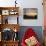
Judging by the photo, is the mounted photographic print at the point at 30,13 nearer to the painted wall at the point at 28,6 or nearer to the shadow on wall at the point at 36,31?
the painted wall at the point at 28,6

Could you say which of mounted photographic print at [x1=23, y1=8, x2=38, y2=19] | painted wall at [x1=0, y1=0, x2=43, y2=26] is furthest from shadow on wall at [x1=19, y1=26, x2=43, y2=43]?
mounted photographic print at [x1=23, y1=8, x2=38, y2=19]

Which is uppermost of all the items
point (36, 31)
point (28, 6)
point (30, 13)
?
point (28, 6)

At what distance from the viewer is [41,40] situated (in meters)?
5.62

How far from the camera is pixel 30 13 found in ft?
18.5

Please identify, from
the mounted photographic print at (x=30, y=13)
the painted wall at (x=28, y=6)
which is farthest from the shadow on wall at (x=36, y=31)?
the mounted photographic print at (x=30, y=13)

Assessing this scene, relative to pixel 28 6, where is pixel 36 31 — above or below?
below

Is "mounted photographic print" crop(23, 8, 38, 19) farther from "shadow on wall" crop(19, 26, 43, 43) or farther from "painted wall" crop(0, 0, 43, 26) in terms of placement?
"shadow on wall" crop(19, 26, 43, 43)

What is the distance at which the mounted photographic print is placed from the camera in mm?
5605

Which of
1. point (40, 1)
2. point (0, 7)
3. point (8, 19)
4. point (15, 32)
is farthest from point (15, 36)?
point (40, 1)

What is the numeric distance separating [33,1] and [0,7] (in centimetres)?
123

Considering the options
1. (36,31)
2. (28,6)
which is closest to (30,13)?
(28,6)

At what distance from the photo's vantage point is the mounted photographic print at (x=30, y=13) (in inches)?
221

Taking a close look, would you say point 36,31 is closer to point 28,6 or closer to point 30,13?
point 30,13

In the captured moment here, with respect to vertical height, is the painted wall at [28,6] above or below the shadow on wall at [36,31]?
above
